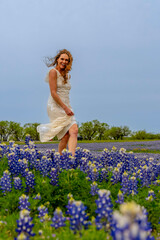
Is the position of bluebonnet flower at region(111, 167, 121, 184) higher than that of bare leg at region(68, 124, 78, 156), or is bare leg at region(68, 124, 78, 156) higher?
bare leg at region(68, 124, 78, 156)

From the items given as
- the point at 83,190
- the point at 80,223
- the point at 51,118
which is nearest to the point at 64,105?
the point at 51,118

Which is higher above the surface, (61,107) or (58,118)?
(61,107)

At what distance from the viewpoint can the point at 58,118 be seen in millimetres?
8430

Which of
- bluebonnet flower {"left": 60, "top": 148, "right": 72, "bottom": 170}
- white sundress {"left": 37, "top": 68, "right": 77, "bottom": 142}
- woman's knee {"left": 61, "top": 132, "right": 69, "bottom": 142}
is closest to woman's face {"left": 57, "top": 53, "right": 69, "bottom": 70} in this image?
white sundress {"left": 37, "top": 68, "right": 77, "bottom": 142}

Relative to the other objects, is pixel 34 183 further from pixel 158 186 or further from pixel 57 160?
pixel 158 186

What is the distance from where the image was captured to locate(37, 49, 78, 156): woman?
8305 mm

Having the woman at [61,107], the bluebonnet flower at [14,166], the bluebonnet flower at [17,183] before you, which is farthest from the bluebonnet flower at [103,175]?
the woman at [61,107]

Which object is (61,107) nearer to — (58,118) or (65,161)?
(58,118)

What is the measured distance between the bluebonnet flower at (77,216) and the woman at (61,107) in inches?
199

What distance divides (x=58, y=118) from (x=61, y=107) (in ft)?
1.09

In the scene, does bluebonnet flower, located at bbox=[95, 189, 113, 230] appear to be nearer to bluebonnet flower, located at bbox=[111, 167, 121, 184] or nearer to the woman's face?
bluebonnet flower, located at bbox=[111, 167, 121, 184]

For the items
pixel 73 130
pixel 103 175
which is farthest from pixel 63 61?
pixel 103 175

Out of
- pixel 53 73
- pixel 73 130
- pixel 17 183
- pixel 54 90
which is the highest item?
pixel 53 73

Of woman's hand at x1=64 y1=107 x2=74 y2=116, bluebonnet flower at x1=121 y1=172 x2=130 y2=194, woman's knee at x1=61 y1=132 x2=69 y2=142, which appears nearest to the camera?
bluebonnet flower at x1=121 y1=172 x2=130 y2=194
